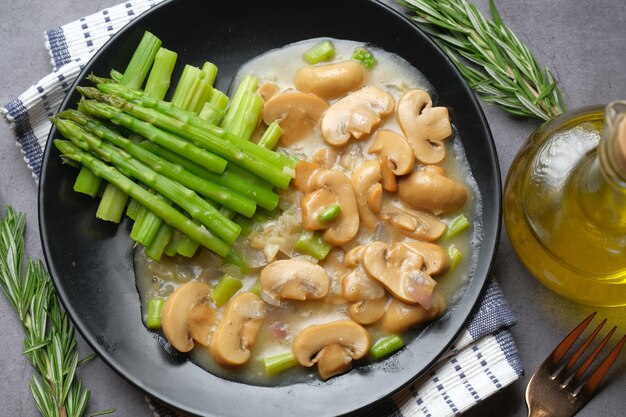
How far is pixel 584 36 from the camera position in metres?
3.89

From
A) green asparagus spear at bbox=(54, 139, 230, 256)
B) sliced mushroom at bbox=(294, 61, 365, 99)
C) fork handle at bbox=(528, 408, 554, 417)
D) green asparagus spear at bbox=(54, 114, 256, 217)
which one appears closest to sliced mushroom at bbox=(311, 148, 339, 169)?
sliced mushroom at bbox=(294, 61, 365, 99)

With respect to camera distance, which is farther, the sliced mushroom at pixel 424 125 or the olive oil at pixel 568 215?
the sliced mushroom at pixel 424 125

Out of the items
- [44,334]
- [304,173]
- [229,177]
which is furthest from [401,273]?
[44,334]

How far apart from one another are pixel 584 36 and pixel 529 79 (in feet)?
1.56

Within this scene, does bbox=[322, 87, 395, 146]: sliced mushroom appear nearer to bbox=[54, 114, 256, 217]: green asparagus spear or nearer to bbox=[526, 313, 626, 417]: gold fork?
bbox=[54, 114, 256, 217]: green asparagus spear

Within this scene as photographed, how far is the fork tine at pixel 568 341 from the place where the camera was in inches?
133

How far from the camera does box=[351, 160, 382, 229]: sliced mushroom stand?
11.1 ft

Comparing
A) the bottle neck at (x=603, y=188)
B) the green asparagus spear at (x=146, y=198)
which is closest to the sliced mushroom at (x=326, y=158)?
the green asparagus spear at (x=146, y=198)

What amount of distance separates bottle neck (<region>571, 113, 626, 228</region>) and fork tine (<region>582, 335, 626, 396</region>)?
2.26 feet

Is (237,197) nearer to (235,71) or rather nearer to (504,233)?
(235,71)

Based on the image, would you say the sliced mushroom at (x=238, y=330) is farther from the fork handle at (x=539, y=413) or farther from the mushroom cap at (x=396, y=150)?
the fork handle at (x=539, y=413)

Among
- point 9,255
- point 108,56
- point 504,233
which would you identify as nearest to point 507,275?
point 504,233

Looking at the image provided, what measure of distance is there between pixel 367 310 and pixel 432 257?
399 millimetres

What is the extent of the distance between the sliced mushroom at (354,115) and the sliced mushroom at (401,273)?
57 centimetres
